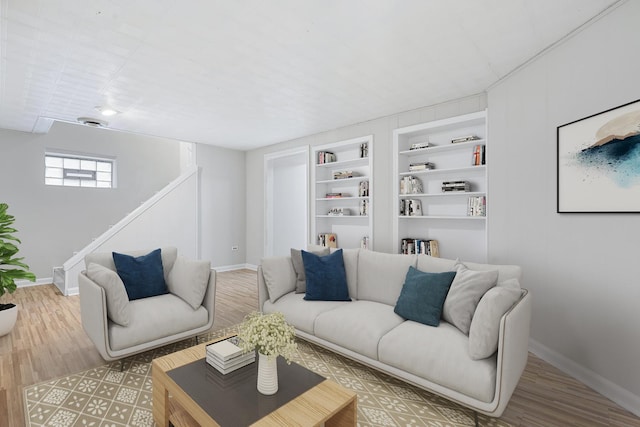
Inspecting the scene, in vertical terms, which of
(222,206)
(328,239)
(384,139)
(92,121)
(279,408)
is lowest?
(279,408)

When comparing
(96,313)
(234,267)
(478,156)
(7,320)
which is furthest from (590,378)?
(234,267)

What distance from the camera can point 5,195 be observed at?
17.0 feet

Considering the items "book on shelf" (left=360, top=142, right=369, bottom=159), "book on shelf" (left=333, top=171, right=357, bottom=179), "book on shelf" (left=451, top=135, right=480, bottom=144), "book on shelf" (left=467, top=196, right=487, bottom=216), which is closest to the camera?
"book on shelf" (left=467, top=196, right=487, bottom=216)

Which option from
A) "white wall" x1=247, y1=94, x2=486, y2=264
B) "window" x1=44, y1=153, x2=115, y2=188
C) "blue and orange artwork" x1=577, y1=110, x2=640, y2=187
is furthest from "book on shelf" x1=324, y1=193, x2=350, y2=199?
"window" x1=44, y1=153, x2=115, y2=188

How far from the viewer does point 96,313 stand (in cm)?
235

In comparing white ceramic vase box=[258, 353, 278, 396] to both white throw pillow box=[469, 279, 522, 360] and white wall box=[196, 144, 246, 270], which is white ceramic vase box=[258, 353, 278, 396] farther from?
white wall box=[196, 144, 246, 270]

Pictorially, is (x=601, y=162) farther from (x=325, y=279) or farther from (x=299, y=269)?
(x=299, y=269)

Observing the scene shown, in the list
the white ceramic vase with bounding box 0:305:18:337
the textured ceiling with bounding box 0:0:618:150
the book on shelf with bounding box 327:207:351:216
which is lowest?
the white ceramic vase with bounding box 0:305:18:337

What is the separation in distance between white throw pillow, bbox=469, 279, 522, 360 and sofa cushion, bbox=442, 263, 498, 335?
0.26 metres

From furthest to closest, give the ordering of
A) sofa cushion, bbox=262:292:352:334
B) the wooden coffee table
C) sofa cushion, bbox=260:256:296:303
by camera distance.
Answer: sofa cushion, bbox=260:256:296:303 → sofa cushion, bbox=262:292:352:334 → the wooden coffee table

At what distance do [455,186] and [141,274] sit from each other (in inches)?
139

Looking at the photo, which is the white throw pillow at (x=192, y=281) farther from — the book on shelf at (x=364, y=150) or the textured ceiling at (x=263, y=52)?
the book on shelf at (x=364, y=150)

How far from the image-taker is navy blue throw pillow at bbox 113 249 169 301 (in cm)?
282

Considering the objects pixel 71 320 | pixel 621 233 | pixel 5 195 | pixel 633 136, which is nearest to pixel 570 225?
pixel 621 233
